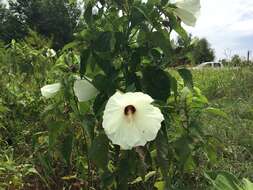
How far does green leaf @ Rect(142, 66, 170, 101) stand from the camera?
1969mm

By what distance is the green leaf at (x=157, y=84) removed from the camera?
6.46 ft

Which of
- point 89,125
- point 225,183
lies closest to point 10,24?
point 89,125

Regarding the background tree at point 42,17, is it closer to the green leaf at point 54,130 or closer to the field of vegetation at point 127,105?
the field of vegetation at point 127,105

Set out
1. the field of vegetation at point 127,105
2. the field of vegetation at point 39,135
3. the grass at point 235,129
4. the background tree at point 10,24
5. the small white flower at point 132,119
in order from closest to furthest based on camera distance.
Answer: the small white flower at point 132,119
the field of vegetation at point 127,105
the field of vegetation at point 39,135
the grass at point 235,129
the background tree at point 10,24

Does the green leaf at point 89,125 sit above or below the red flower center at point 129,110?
below

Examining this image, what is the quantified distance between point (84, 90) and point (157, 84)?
10.9 inches

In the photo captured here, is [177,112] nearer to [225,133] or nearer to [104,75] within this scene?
[104,75]

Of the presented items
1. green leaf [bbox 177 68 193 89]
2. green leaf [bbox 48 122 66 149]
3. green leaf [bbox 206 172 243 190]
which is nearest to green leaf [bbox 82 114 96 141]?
green leaf [bbox 48 122 66 149]

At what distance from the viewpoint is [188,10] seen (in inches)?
77.2

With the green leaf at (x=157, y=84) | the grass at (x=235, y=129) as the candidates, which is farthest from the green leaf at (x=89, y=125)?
the grass at (x=235, y=129)

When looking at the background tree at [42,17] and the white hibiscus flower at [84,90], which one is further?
the background tree at [42,17]

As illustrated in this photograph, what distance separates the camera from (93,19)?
82.8 inches

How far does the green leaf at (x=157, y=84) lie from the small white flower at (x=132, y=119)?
9.7 inches

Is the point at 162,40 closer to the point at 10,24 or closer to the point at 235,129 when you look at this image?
the point at 235,129
